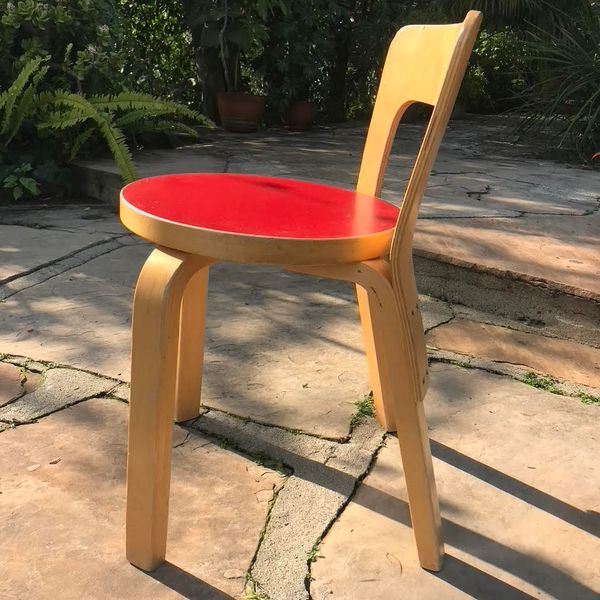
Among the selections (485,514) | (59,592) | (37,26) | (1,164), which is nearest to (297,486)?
(485,514)

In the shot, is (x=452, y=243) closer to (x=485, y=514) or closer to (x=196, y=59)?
(x=485, y=514)

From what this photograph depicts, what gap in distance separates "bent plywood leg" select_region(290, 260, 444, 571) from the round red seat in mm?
53

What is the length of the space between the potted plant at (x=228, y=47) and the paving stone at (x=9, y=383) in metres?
4.11

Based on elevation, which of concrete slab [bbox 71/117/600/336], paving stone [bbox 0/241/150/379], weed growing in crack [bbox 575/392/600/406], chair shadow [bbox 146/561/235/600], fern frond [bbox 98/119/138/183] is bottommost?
chair shadow [bbox 146/561/235/600]

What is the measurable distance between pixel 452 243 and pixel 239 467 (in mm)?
1381

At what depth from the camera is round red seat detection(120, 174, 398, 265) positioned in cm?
129

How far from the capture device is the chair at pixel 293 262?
50.9 inches

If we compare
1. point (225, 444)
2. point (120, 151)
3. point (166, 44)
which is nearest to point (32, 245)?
point (120, 151)

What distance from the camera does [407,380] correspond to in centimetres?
139

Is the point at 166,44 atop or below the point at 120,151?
atop

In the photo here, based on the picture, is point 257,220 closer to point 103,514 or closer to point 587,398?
point 103,514

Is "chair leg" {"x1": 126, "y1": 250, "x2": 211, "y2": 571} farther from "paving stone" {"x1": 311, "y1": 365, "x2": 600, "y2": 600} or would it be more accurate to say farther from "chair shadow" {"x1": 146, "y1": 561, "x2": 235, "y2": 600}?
"paving stone" {"x1": 311, "y1": 365, "x2": 600, "y2": 600}

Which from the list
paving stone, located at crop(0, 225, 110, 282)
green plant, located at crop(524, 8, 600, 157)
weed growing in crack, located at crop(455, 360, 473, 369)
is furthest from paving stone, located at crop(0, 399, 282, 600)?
green plant, located at crop(524, 8, 600, 157)

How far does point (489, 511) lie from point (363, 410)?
17.2 inches
